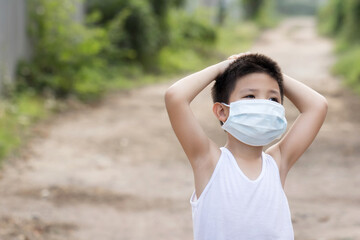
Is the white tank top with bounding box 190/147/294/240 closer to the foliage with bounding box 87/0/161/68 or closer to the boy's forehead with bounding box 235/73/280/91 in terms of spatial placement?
the boy's forehead with bounding box 235/73/280/91

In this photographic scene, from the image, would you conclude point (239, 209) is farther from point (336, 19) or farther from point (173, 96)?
point (336, 19)

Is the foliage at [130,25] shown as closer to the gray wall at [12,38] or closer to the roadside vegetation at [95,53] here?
the roadside vegetation at [95,53]

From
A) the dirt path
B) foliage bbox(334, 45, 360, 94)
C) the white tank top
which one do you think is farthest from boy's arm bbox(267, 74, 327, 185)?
foliage bbox(334, 45, 360, 94)

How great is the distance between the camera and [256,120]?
222 cm

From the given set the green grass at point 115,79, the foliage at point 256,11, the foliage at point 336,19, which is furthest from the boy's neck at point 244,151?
the foliage at point 256,11

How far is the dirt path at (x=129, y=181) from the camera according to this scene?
502cm

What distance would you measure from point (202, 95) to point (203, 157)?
34.6 feet

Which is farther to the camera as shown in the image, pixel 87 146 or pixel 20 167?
pixel 87 146

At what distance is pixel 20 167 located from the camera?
6.67 m

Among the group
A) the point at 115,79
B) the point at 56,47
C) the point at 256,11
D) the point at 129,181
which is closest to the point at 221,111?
the point at 129,181

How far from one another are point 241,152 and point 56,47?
8.76 metres

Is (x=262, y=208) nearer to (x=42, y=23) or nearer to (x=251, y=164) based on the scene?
(x=251, y=164)

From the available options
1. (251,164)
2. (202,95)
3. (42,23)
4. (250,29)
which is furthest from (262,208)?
(250,29)

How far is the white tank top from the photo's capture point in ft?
6.94
